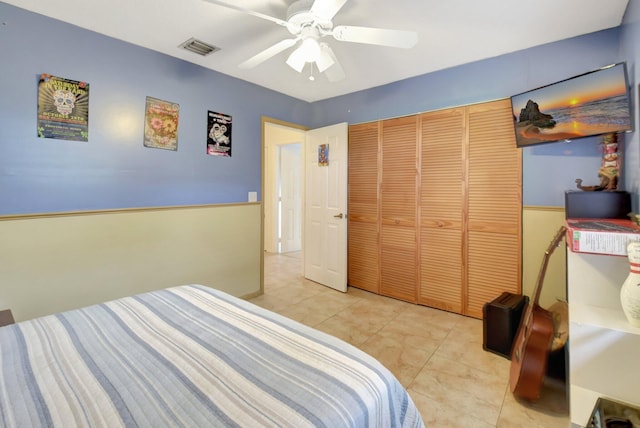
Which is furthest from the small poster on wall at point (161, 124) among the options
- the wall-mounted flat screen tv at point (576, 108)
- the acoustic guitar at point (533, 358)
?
the acoustic guitar at point (533, 358)

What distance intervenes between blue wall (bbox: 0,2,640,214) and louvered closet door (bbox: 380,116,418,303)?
0.85ft

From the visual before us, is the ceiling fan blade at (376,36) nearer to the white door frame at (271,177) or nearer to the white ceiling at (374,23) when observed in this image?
the white ceiling at (374,23)

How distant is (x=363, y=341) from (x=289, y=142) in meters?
3.87

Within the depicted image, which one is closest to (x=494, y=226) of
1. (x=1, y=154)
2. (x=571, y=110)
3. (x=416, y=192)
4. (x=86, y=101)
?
(x=416, y=192)

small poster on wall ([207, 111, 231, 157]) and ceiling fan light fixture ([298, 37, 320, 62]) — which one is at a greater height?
ceiling fan light fixture ([298, 37, 320, 62])

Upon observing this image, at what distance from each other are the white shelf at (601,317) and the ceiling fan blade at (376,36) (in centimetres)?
158

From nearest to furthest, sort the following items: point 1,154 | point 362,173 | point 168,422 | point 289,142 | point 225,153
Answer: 1. point 168,422
2. point 1,154
3. point 225,153
4. point 362,173
5. point 289,142

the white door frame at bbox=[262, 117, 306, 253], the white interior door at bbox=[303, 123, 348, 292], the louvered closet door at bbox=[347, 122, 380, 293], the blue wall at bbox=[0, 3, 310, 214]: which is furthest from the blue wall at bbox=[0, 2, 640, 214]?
the white door frame at bbox=[262, 117, 306, 253]

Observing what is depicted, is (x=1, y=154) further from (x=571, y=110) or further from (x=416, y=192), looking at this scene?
(x=571, y=110)

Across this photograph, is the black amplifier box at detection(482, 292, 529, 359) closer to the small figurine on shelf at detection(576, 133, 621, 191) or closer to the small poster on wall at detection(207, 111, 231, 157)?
the small figurine on shelf at detection(576, 133, 621, 191)

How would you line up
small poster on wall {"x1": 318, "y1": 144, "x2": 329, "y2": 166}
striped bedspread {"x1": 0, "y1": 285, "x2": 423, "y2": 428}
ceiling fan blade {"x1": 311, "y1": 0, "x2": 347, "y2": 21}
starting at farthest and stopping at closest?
1. small poster on wall {"x1": 318, "y1": 144, "x2": 329, "y2": 166}
2. ceiling fan blade {"x1": 311, "y1": 0, "x2": 347, "y2": 21}
3. striped bedspread {"x1": 0, "y1": 285, "x2": 423, "y2": 428}

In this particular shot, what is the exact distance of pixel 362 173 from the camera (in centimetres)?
351

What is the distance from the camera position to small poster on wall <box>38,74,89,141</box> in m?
2.01

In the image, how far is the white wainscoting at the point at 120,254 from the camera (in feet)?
6.44
